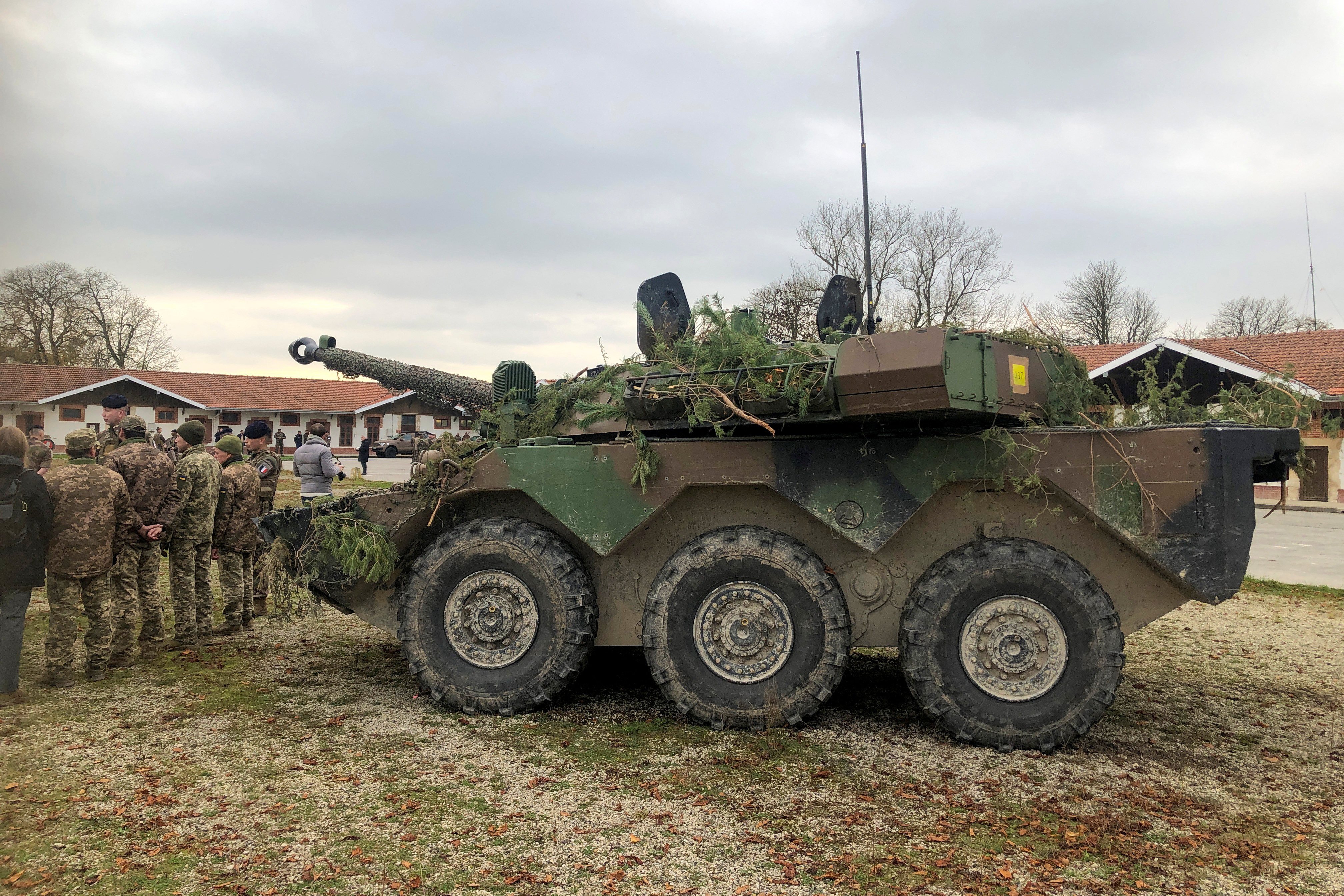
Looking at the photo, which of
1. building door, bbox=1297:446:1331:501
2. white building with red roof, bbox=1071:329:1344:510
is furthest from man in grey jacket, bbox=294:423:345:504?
building door, bbox=1297:446:1331:501

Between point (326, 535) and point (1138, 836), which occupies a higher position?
point (326, 535)

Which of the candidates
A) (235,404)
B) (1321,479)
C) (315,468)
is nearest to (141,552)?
(315,468)

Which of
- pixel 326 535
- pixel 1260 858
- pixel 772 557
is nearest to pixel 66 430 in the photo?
pixel 326 535

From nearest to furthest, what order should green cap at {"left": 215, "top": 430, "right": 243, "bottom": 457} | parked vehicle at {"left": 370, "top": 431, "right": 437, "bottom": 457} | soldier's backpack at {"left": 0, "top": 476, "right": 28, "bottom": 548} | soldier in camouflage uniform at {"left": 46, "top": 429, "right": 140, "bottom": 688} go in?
soldier's backpack at {"left": 0, "top": 476, "right": 28, "bottom": 548}
soldier in camouflage uniform at {"left": 46, "top": 429, "right": 140, "bottom": 688}
green cap at {"left": 215, "top": 430, "right": 243, "bottom": 457}
parked vehicle at {"left": 370, "top": 431, "right": 437, "bottom": 457}

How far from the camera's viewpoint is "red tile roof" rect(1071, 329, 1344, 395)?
20.6 m

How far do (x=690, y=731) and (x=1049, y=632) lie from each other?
84.3 inches

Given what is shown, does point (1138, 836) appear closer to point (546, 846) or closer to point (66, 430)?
point (546, 846)

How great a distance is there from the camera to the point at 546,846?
3797mm

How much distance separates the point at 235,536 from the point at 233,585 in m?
0.45

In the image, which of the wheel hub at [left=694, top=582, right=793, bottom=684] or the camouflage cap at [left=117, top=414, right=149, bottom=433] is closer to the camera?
the wheel hub at [left=694, top=582, right=793, bottom=684]

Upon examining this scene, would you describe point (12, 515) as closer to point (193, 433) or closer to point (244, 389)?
point (193, 433)

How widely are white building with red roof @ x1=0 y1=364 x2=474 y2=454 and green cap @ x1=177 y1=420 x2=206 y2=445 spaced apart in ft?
74.3

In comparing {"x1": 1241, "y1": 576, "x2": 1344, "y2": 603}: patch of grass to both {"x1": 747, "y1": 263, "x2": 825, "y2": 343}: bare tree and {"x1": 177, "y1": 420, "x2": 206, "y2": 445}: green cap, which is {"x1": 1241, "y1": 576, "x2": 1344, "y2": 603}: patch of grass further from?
{"x1": 177, "y1": 420, "x2": 206, "y2": 445}: green cap

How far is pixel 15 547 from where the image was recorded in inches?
229
